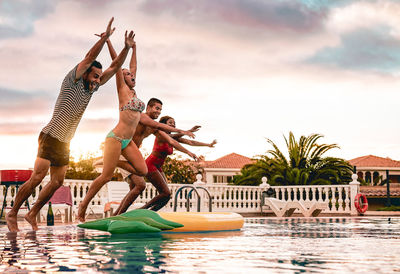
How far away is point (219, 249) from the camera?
5152 millimetres

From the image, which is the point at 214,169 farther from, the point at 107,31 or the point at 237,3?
the point at 107,31

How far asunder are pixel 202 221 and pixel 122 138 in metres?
1.91

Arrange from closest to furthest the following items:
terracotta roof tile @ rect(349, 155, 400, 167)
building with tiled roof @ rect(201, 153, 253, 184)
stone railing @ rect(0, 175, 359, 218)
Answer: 1. stone railing @ rect(0, 175, 359, 218)
2. terracotta roof tile @ rect(349, 155, 400, 167)
3. building with tiled roof @ rect(201, 153, 253, 184)

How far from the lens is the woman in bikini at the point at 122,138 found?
7285mm

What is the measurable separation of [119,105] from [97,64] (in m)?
0.78

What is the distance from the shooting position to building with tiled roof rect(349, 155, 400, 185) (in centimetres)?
5746

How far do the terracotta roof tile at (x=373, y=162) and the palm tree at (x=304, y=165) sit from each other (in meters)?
34.2

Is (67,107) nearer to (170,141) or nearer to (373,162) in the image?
(170,141)

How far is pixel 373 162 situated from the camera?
59469 mm

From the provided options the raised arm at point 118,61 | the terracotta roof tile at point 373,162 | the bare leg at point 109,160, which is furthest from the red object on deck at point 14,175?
the terracotta roof tile at point 373,162

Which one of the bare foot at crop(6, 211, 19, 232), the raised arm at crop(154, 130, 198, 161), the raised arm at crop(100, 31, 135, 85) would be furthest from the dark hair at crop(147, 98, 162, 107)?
the bare foot at crop(6, 211, 19, 232)

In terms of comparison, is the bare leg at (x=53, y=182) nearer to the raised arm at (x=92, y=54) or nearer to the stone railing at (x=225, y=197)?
the raised arm at (x=92, y=54)

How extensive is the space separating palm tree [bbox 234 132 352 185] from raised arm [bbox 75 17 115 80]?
18316mm

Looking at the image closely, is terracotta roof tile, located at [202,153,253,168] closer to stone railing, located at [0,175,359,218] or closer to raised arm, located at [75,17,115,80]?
stone railing, located at [0,175,359,218]
